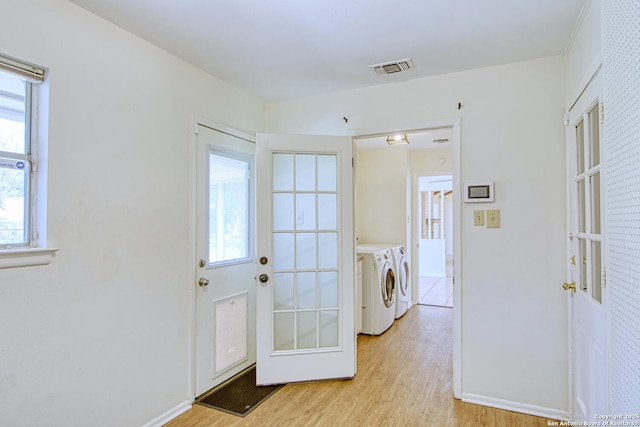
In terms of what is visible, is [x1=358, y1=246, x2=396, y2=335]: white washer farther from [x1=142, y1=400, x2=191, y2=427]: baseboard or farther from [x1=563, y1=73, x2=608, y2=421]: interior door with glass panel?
[x1=142, y1=400, x2=191, y2=427]: baseboard

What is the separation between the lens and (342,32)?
Result: 6.95 ft

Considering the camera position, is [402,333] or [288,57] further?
[402,333]

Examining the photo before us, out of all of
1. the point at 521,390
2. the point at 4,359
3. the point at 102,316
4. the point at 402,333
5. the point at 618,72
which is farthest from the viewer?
the point at 402,333

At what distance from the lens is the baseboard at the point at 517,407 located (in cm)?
232

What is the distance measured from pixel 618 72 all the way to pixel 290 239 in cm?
223

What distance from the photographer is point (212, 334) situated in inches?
107

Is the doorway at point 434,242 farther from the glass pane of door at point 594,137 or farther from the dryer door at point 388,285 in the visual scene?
the glass pane of door at point 594,137

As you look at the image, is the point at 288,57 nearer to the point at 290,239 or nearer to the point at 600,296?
the point at 290,239

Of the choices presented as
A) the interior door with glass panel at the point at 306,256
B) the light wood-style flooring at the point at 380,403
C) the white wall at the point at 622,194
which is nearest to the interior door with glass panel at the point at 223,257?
the interior door with glass panel at the point at 306,256

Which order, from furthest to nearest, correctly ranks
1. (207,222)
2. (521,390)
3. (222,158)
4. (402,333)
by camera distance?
(402,333) → (222,158) → (207,222) → (521,390)

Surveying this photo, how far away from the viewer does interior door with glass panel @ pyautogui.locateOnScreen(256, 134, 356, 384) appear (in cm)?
284

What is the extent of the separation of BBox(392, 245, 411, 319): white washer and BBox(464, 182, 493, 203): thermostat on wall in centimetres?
207

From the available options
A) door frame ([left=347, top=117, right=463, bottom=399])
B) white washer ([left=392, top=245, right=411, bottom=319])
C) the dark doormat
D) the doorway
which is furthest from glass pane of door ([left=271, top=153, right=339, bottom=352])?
the doorway

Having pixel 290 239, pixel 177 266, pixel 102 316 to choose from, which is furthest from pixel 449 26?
pixel 102 316
